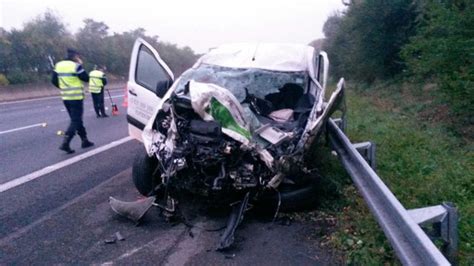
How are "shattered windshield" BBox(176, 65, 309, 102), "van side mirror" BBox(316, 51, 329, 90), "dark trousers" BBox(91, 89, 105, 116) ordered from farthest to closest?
"dark trousers" BBox(91, 89, 105, 116), "van side mirror" BBox(316, 51, 329, 90), "shattered windshield" BBox(176, 65, 309, 102)

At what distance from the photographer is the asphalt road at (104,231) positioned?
353 cm

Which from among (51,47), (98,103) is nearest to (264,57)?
(98,103)

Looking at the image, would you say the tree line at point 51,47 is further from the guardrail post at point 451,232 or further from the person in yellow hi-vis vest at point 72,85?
the guardrail post at point 451,232

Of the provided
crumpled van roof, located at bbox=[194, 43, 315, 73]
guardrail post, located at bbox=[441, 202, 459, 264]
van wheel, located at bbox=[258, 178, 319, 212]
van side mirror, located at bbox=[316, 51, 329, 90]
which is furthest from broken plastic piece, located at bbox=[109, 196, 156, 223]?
van side mirror, located at bbox=[316, 51, 329, 90]

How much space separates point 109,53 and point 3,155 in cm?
3343

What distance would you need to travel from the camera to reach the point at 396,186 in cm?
469

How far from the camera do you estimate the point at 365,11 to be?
20.1 m

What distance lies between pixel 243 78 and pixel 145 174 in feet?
5.48

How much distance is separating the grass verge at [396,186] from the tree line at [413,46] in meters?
1.18

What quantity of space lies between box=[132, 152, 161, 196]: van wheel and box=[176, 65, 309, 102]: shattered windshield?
898 mm

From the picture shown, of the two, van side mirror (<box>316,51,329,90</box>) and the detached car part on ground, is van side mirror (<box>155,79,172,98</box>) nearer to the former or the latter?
the detached car part on ground

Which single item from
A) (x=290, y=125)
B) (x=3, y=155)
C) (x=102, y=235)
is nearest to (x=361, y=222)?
(x=290, y=125)

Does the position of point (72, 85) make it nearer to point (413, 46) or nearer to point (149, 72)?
point (149, 72)

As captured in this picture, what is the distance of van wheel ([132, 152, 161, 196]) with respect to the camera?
4.82 meters
